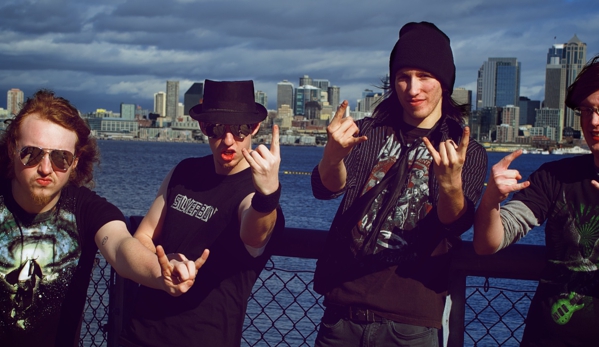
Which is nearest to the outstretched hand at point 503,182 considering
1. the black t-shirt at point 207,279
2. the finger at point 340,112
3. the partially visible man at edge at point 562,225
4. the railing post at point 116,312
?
the partially visible man at edge at point 562,225

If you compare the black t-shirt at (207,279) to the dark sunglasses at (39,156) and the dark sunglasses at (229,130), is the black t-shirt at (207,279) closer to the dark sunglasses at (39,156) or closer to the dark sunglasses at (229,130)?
the dark sunglasses at (229,130)

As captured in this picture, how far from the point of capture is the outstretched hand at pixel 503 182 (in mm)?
2936

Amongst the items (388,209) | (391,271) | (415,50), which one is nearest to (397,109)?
(415,50)

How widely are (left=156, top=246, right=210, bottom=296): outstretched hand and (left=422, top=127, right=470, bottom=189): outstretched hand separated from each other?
96 cm

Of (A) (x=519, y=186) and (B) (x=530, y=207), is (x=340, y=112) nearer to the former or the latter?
(A) (x=519, y=186)

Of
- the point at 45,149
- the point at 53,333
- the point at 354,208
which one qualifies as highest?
the point at 45,149

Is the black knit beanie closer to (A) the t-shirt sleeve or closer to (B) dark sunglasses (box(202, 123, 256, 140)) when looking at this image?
(A) the t-shirt sleeve

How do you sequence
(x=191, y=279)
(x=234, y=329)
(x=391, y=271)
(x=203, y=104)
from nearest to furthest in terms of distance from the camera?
(x=191, y=279) → (x=391, y=271) → (x=234, y=329) → (x=203, y=104)

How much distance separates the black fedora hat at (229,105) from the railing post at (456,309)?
3.98 feet

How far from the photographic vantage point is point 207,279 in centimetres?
351

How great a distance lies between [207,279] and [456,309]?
3.84 ft

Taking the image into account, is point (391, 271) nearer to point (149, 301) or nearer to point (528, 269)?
point (528, 269)

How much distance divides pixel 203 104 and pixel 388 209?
1146 mm

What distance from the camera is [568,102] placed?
332 cm
